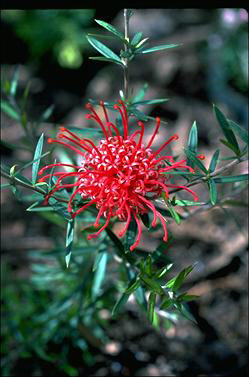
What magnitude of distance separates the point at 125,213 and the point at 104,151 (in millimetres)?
145

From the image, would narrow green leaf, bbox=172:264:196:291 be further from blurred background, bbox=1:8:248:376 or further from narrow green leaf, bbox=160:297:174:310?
blurred background, bbox=1:8:248:376

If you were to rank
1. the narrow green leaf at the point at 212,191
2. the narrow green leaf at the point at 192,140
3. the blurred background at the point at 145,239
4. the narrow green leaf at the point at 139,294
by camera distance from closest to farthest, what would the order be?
the narrow green leaf at the point at 212,191 → the narrow green leaf at the point at 192,140 → the narrow green leaf at the point at 139,294 → the blurred background at the point at 145,239

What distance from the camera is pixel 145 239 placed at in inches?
90.4

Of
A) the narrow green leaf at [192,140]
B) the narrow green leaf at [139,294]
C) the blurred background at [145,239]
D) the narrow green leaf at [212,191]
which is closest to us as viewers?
the narrow green leaf at [212,191]

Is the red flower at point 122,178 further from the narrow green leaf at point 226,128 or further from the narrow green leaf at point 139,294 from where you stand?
the narrow green leaf at point 139,294

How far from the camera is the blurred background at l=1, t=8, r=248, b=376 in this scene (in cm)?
199

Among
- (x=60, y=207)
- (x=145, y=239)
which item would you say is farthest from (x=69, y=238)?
(x=145, y=239)

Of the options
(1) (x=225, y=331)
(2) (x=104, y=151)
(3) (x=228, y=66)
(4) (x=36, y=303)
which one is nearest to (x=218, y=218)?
(1) (x=225, y=331)

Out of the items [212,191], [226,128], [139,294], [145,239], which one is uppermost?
[226,128]

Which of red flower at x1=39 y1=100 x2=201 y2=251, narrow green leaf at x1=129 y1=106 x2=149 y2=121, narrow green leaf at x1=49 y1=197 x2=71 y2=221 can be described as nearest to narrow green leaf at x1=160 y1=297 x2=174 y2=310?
red flower at x1=39 y1=100 x2=201 y2=251

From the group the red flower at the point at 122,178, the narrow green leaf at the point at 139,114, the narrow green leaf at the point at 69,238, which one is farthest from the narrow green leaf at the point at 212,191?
the narrow green leaf at the point at 69,238

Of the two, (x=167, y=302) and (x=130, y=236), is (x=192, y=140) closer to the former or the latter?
(x=130, y=236)

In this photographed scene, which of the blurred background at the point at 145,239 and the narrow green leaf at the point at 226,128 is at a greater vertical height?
the narrow green leaf at the point at 226,128

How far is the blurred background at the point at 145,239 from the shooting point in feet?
6.51
